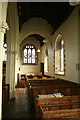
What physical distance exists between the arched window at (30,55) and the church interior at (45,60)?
300 centimetres

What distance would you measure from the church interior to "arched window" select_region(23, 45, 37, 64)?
300 centimetres

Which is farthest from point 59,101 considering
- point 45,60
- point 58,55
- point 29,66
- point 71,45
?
point 29,66

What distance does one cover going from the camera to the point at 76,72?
595 cm

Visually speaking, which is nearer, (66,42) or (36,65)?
(66,42)

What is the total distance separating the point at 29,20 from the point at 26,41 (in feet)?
19.8

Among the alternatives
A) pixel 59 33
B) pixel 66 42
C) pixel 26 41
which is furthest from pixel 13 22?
pixel 26 41

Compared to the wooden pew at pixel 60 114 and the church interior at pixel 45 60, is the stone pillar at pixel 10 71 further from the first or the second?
the wooden pew at pixel 60 114

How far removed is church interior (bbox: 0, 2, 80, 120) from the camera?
246 cm

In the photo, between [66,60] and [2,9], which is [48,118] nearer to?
[2,9]

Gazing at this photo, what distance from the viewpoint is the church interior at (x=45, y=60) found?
8.08ft

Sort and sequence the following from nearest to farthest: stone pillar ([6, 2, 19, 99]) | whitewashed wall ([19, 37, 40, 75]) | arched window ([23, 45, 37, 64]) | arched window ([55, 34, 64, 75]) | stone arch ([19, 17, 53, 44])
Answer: stone pillar ([6, 2, 19, 99]), arched window ([55, 34, 64, 75]), stone arch ([19, 17, 53, 44]), whitewashed wall ([19, 37, 40, 75]), arched window ([23, 45, 37, 64])

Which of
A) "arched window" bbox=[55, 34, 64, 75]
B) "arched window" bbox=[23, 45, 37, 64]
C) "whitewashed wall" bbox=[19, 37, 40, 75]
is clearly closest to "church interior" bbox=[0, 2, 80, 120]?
"arched window" bbox=[55, 34, 64, 75]

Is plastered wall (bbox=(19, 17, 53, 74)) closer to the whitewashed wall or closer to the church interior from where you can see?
the church interior

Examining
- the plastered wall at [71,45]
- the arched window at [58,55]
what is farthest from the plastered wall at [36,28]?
the plastered wall at [71,45]
